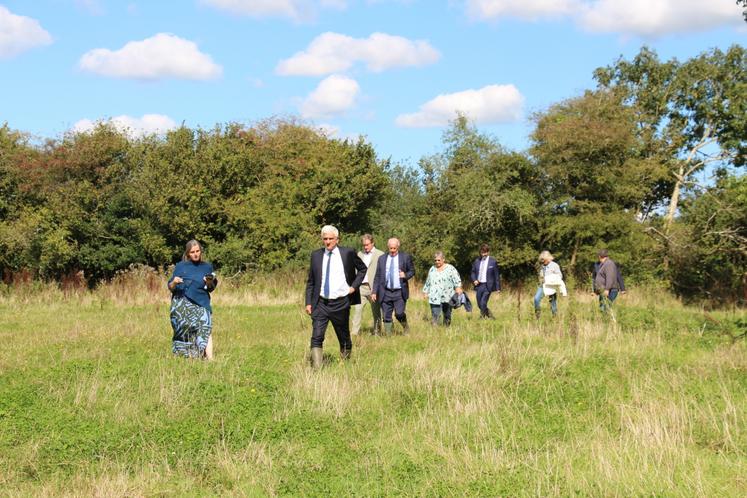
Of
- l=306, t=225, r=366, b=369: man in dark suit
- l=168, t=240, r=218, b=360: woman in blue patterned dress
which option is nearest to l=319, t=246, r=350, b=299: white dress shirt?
l=306, t=225, r=366, b=369: man in dark suit

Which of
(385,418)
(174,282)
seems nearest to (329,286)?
(174,282)

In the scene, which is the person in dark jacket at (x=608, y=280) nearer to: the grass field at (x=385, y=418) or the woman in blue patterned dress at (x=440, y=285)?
the woman in blue patterned dress at (x=440, y=285)

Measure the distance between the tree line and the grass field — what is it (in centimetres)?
1500

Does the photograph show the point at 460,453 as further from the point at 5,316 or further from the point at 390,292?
the point at 5,316

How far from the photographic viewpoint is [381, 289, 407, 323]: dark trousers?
42.3 feet

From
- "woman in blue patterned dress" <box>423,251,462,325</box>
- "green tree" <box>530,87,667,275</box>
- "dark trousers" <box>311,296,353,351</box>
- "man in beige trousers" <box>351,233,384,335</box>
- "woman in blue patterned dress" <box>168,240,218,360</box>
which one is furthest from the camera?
"green tree" <box>530,87,667,275</box>

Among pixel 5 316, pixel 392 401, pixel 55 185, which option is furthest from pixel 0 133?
pixel 392 401

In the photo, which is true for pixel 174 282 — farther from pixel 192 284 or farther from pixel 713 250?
pixel 713 250

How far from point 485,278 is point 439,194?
43.6 feet

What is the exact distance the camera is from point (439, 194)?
28.4 meters

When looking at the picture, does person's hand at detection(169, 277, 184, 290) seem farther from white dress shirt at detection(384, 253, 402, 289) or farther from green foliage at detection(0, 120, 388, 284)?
green foliage at detection(0, 120, 388, 284)

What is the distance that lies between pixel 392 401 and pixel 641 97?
2853cm

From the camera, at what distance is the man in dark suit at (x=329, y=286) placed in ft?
30.9

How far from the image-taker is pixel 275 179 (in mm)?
30234
